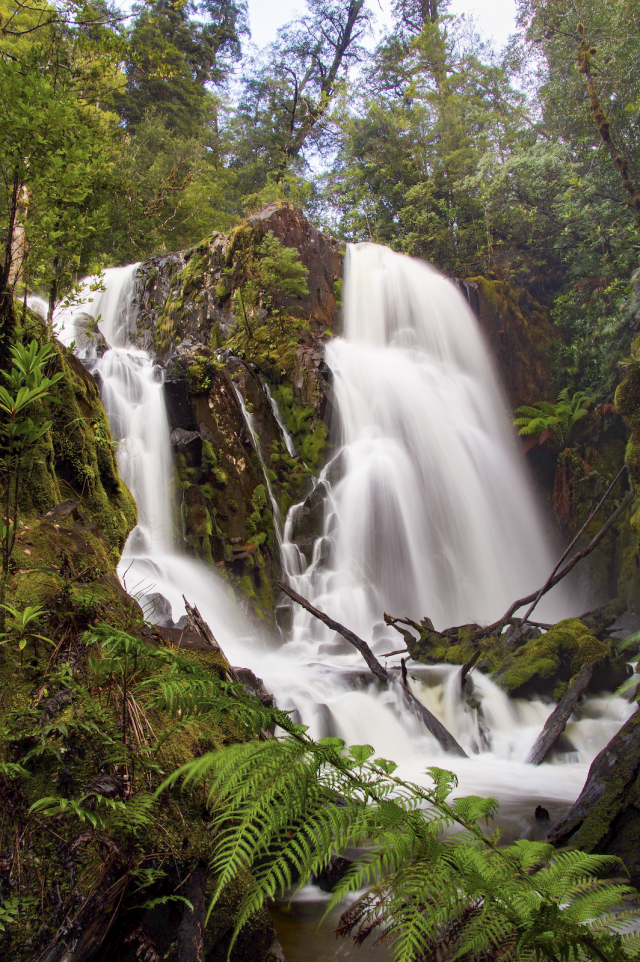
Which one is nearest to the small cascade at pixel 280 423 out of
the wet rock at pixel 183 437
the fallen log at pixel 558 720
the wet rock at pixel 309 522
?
the wet rock at pixel 309 522

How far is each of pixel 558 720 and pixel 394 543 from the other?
5.69 meters

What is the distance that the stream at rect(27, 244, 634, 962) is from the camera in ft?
19.2

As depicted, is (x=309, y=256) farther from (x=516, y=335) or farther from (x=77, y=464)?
(x=77, y=464)

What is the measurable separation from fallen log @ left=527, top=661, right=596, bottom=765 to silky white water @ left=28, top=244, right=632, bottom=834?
0.17 meters

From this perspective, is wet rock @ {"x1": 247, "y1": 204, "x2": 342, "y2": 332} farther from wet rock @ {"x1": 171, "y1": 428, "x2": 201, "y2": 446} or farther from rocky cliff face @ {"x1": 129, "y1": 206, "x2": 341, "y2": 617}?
wet rock @ {"x1": 171, "y1": 428, "x2": 201, "y2": 446}

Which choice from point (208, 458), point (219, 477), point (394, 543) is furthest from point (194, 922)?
point (394, 543)

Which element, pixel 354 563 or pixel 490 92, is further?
pixel 490 92

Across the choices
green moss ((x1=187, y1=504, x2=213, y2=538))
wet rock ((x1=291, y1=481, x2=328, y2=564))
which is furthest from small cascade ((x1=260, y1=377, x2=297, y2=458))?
green moss ((x1=187, y1=504, x2=213, y2=538))

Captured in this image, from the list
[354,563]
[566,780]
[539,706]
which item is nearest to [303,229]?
[354,563]

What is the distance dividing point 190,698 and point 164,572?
23.6ft

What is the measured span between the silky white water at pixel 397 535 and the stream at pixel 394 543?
0.03m

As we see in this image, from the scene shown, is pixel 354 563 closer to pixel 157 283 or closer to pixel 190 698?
pixel 190 698

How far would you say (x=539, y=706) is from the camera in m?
6.97

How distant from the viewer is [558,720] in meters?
6.09
